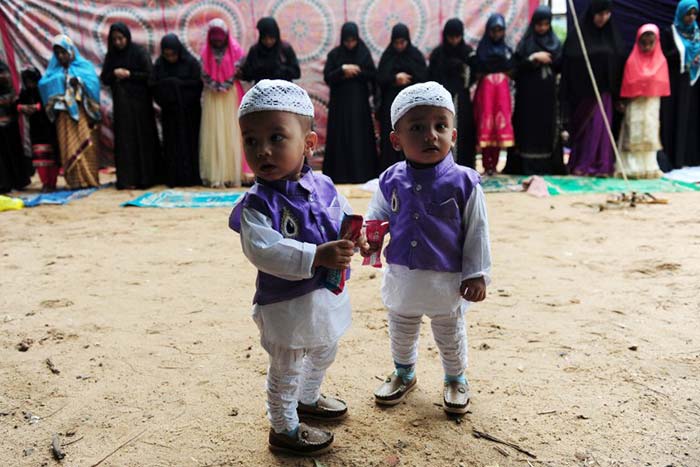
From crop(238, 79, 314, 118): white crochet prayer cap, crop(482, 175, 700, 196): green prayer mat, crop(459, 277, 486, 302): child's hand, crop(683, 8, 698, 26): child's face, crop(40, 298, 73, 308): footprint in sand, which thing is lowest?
crop(40, 298, 73, 308): footprint in sand

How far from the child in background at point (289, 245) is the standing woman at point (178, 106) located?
6.11m

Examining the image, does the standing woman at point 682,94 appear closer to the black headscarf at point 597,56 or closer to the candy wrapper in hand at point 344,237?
the black headscarf at point 597,56

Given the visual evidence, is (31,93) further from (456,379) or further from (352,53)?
(456,379)

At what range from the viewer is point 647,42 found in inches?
267

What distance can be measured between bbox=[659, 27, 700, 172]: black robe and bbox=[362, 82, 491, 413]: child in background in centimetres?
692

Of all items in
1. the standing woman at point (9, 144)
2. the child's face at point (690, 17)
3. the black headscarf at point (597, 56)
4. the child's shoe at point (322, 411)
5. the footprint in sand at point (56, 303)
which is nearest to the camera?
the child's shoe at point (322, 411)

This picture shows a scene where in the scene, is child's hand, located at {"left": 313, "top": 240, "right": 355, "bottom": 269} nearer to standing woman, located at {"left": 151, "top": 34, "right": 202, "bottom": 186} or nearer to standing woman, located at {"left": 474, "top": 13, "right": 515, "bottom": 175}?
standing woman, located at {"left": 474, "top": 13, "right": 515, "bottom": 175}

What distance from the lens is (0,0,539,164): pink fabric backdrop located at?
333 inches

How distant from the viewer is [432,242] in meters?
1.77

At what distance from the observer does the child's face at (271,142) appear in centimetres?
148

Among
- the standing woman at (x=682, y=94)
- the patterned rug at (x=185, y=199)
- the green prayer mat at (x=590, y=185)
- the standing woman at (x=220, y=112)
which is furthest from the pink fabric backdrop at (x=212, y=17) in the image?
the patterned rug at (x=185, y=199)

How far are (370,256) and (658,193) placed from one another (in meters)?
5.35

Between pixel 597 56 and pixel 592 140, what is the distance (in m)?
1.03

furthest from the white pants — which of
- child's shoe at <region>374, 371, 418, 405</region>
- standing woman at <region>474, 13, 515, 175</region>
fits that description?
standing woman at <region>474, 13, 515, 175</region>
